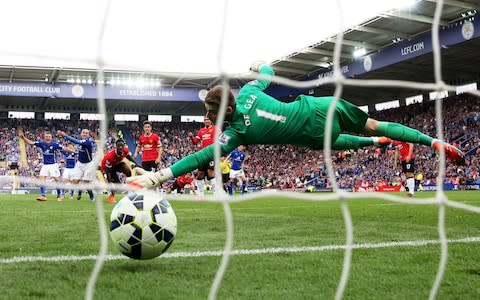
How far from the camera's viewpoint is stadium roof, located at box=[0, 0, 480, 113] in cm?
1923

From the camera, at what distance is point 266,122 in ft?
13.0

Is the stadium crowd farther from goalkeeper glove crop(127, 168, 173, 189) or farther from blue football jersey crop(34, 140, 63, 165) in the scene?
goalkeeper glove crop(127, 168, 173, 189)

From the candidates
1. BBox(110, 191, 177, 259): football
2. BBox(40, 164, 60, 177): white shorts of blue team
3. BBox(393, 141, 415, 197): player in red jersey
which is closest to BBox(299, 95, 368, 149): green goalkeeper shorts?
BBox(110, 191, 177, 259): football

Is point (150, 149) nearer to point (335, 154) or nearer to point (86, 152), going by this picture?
point (86, 152)

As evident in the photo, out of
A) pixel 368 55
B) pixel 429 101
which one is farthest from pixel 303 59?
pixel 429 101

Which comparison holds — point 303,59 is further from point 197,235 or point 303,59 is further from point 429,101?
point 197,235

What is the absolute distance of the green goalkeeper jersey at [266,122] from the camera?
3.91 metres

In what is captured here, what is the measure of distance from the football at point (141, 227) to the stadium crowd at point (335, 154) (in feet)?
61.9

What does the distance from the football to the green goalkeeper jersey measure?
1.37ft

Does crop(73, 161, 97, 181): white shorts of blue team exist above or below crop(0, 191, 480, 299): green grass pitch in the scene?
above

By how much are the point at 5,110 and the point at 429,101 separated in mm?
24993

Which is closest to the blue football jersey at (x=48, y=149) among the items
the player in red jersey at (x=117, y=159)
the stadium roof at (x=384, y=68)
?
the player in red jersey at (x=117, y=159)

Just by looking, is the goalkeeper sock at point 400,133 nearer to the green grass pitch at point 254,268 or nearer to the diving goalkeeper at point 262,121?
the diving goalkeeper at point 262,121

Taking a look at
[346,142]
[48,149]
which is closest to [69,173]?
[48,149]
